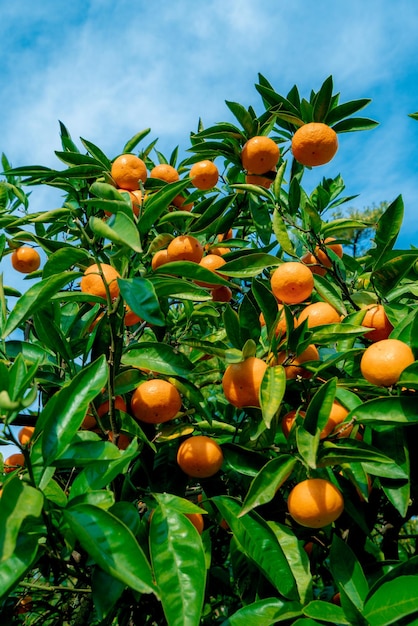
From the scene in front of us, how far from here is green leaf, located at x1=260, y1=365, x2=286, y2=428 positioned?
111 cm

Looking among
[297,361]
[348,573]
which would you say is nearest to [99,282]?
[297,361]

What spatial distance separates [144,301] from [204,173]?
3.36ft

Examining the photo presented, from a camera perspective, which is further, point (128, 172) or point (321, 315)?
point (128, 172)

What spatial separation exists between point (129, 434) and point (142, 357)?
186mm

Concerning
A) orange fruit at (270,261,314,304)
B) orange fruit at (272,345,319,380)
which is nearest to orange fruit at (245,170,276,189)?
orange fruit at (270,261,314,304)

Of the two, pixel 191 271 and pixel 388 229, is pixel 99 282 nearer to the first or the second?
pixel 191 271

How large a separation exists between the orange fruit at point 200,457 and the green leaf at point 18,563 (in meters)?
0.46

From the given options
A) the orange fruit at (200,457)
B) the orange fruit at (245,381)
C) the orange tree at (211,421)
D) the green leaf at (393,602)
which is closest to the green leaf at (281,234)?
the orange tree at (211,421)

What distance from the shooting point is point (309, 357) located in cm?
136

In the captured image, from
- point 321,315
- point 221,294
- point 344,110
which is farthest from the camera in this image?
point 221,294

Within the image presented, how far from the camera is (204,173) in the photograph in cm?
196

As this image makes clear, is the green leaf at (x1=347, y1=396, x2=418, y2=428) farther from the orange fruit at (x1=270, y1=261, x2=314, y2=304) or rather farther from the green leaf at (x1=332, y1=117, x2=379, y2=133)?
the green leaf at (x1=332, y1=117, x2=379, y2=133)

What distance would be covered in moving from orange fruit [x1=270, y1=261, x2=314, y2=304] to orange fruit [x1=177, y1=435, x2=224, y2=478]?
431mm

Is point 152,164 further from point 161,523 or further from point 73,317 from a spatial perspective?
point 161,523
